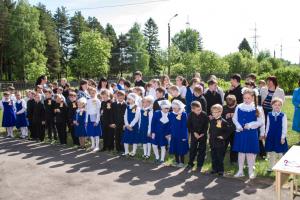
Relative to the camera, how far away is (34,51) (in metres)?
54.3

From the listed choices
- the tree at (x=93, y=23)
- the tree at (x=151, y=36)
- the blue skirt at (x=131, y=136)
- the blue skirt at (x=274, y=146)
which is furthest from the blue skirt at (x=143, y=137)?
the tree at (x=151, y=36)

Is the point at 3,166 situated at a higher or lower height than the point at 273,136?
lower

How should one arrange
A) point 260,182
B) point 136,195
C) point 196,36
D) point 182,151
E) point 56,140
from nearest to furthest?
1. point 136,195
2. point 260,182
3. point 182,151
4. point 56,140
5. point 196,36

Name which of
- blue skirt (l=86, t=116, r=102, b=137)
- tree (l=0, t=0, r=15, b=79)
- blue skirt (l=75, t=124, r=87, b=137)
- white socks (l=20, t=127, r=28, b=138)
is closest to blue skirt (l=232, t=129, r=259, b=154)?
blue skirt (l=86, t=116, r=102, b=137)

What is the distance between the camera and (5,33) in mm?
55969

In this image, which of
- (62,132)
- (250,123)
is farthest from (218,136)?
(62,132)

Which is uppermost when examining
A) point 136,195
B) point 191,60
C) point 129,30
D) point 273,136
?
point 129,30

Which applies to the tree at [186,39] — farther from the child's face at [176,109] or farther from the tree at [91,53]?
the child's face at [176,109]

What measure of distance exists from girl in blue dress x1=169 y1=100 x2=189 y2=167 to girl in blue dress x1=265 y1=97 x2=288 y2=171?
1.89 m

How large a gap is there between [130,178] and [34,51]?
50022 millimetres

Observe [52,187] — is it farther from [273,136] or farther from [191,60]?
[191,60]

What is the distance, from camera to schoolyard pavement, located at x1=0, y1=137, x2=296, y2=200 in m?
6.91

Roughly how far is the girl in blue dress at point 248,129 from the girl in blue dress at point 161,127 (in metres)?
1.87

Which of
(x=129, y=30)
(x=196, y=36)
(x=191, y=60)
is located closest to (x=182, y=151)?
(x=191, y=60)
